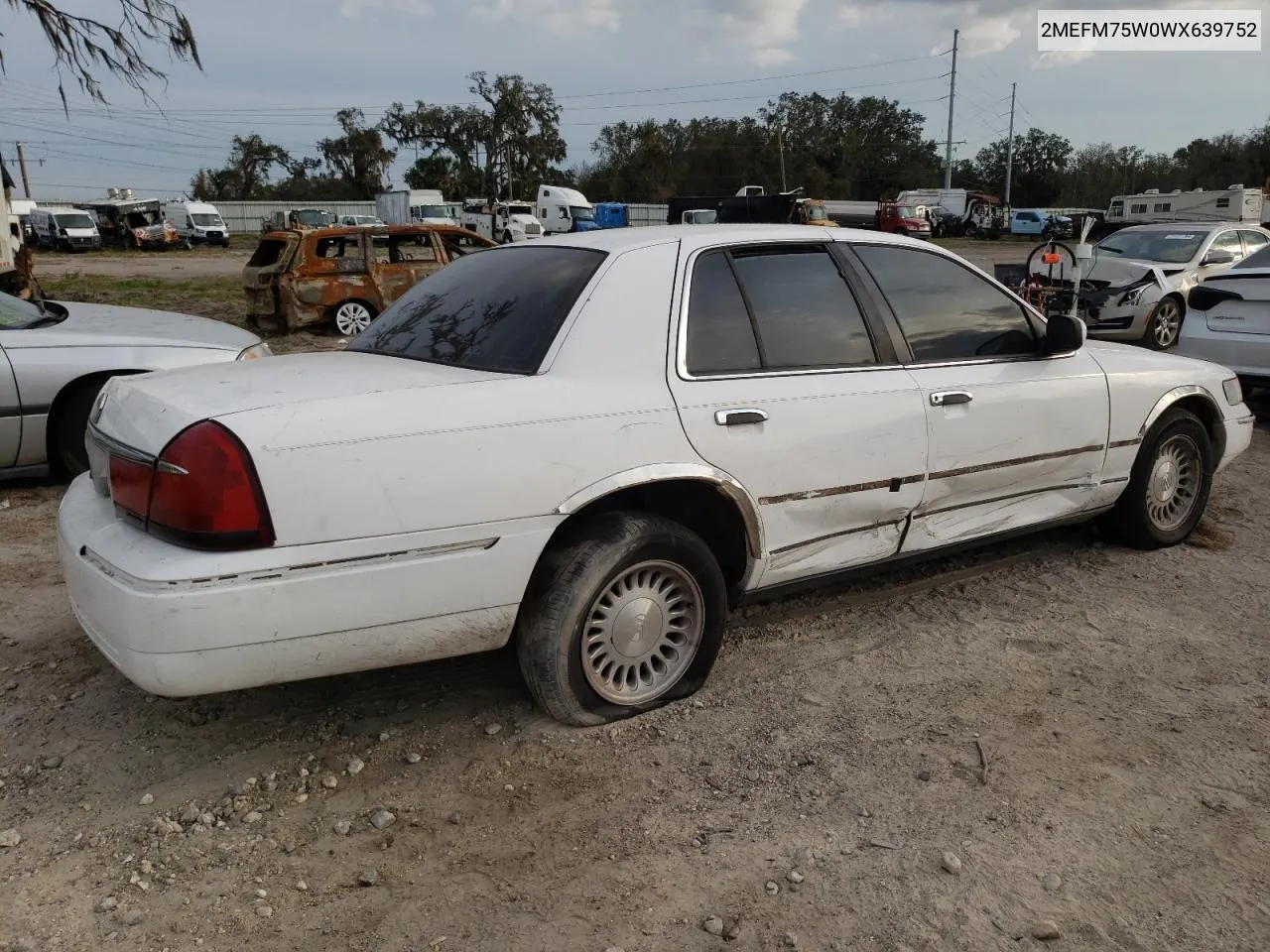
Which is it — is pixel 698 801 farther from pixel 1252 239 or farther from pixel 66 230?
pixel 66 230

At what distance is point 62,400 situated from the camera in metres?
5.54

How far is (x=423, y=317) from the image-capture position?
3506 mm

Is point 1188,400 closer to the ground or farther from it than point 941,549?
farther from it

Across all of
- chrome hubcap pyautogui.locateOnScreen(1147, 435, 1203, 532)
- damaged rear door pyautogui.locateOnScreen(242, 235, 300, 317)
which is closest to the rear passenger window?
chrome hubcap pyautogui.locateOnScreen(1147, 435, 1203, 532)

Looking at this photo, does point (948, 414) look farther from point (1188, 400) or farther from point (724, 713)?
point (1188, 400)

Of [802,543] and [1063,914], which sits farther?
[802,543]

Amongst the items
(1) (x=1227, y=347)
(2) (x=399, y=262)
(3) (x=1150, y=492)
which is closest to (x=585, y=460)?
(3) (x=1150, y=492)

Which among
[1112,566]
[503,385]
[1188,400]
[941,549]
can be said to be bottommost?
[1112,566]

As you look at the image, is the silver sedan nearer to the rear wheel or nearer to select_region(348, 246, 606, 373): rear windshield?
select_region(348, 246, 606, 373): rear windshield

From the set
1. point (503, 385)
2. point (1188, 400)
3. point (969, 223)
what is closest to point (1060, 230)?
point (969, 223)

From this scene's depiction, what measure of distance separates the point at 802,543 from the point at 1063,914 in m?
1.41

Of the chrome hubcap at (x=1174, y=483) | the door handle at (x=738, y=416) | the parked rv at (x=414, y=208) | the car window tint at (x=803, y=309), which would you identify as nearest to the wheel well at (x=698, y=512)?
the door handle at (x=738, y=416)

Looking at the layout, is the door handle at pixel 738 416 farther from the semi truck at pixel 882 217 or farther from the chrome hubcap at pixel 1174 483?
the semi truck at pixel 882 217

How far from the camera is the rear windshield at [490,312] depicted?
3.02 meters
